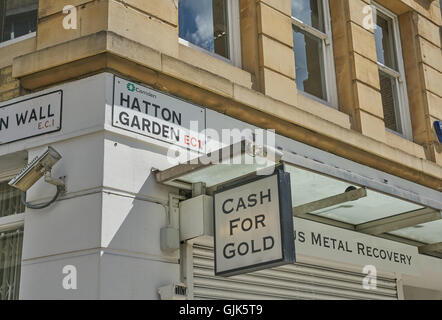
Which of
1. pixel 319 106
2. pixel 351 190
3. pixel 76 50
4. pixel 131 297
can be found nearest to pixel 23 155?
pixel 76 50

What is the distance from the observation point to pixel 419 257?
392 inches

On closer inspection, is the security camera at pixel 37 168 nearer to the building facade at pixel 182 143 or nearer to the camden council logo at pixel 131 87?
the building facade at pixel 182 143

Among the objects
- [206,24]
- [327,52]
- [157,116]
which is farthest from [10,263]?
[327,52]

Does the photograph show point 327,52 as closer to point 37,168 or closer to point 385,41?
point 385,41

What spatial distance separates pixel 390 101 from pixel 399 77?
50cm

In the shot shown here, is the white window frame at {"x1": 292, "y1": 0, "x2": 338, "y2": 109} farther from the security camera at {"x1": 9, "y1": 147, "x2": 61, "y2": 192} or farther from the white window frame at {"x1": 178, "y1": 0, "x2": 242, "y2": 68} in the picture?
the security camera at {"x1": 9, "y1": 147, "x2": 61, "y2": 192}

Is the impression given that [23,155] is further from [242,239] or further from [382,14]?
[382,14]

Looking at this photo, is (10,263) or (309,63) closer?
(10,263)

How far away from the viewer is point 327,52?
10383mm

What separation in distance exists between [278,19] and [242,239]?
148 inches

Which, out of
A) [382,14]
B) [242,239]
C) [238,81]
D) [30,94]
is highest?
[382,14]

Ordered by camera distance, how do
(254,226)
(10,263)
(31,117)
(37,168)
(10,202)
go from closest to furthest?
(254,226), (37,168), (10,263), (31,117), (10,202)

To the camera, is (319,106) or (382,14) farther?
(382,14)

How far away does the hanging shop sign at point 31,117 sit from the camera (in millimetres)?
7098
